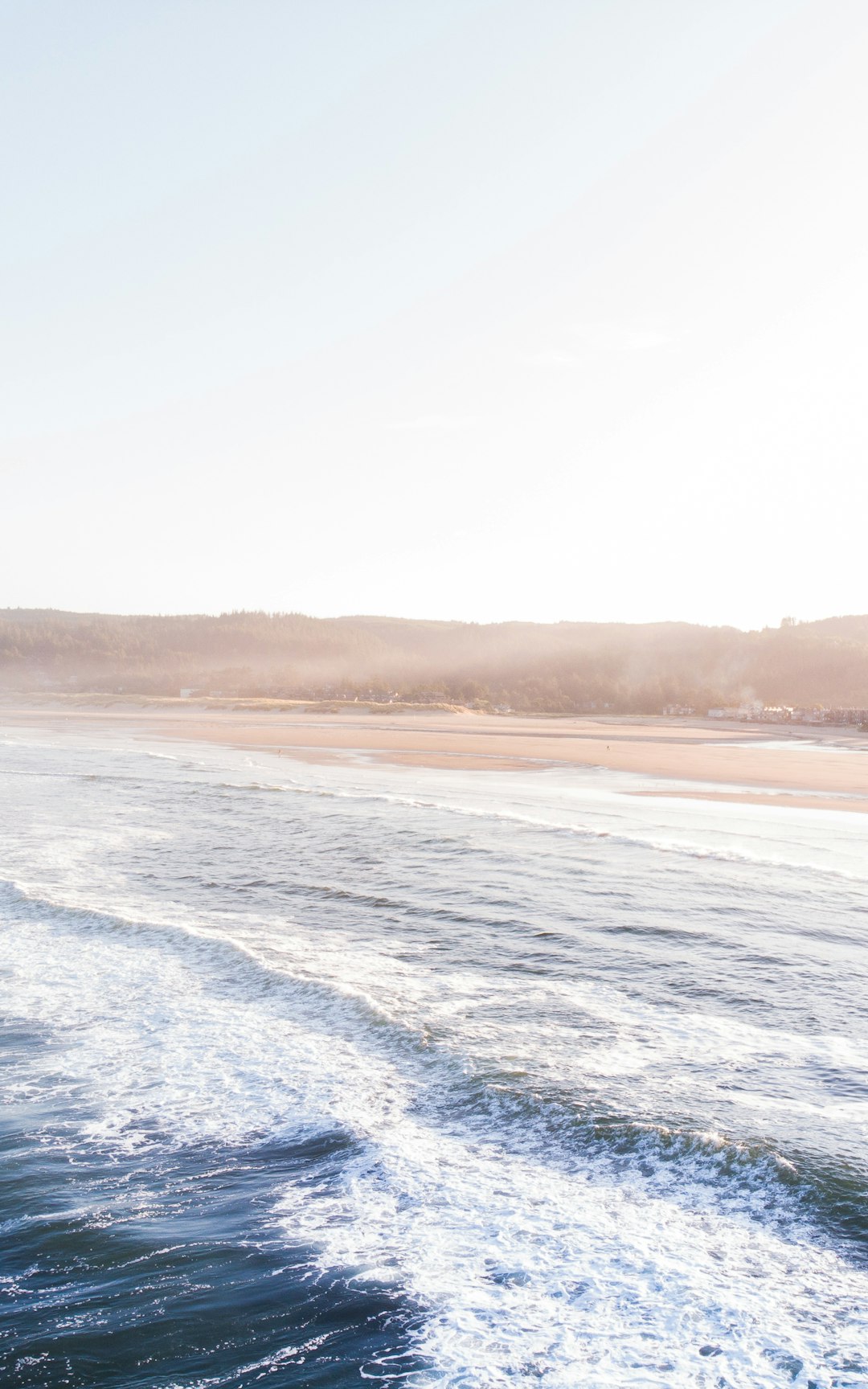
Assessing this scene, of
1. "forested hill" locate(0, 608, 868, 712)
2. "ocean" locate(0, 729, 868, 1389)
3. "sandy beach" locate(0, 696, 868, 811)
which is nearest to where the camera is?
"ocean" locate(0, 729, 868, 1389)

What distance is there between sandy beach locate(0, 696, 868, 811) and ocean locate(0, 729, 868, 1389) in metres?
11.9

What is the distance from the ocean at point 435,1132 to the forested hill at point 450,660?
5403cm

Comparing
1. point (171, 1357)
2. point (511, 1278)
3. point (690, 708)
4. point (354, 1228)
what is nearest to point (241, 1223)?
point (354, 1228)

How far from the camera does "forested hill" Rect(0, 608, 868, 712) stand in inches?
2707

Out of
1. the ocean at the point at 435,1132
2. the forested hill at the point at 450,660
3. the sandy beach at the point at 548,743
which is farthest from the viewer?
the forested hill at the point at 450,660

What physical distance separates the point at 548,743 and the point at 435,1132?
1208 inches

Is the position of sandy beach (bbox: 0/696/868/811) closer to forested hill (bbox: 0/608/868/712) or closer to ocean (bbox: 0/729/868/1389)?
ocean (bbox: 0/729/868/1389)

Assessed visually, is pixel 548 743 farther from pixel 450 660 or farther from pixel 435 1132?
pixel 450 660

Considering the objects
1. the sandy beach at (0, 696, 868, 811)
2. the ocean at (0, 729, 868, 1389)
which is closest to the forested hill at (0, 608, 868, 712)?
the sandy beach at (0, 696, 868, 811)

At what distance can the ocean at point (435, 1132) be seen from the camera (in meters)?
3.16

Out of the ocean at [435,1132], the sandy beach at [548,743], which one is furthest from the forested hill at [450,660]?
the ocean at [435,1132]

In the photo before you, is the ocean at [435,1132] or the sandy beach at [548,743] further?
the sandy beach at [548,743]

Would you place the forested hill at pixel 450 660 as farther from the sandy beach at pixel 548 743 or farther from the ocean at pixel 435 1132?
the ocean at pixel 435 1132

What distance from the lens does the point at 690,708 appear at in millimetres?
58812
